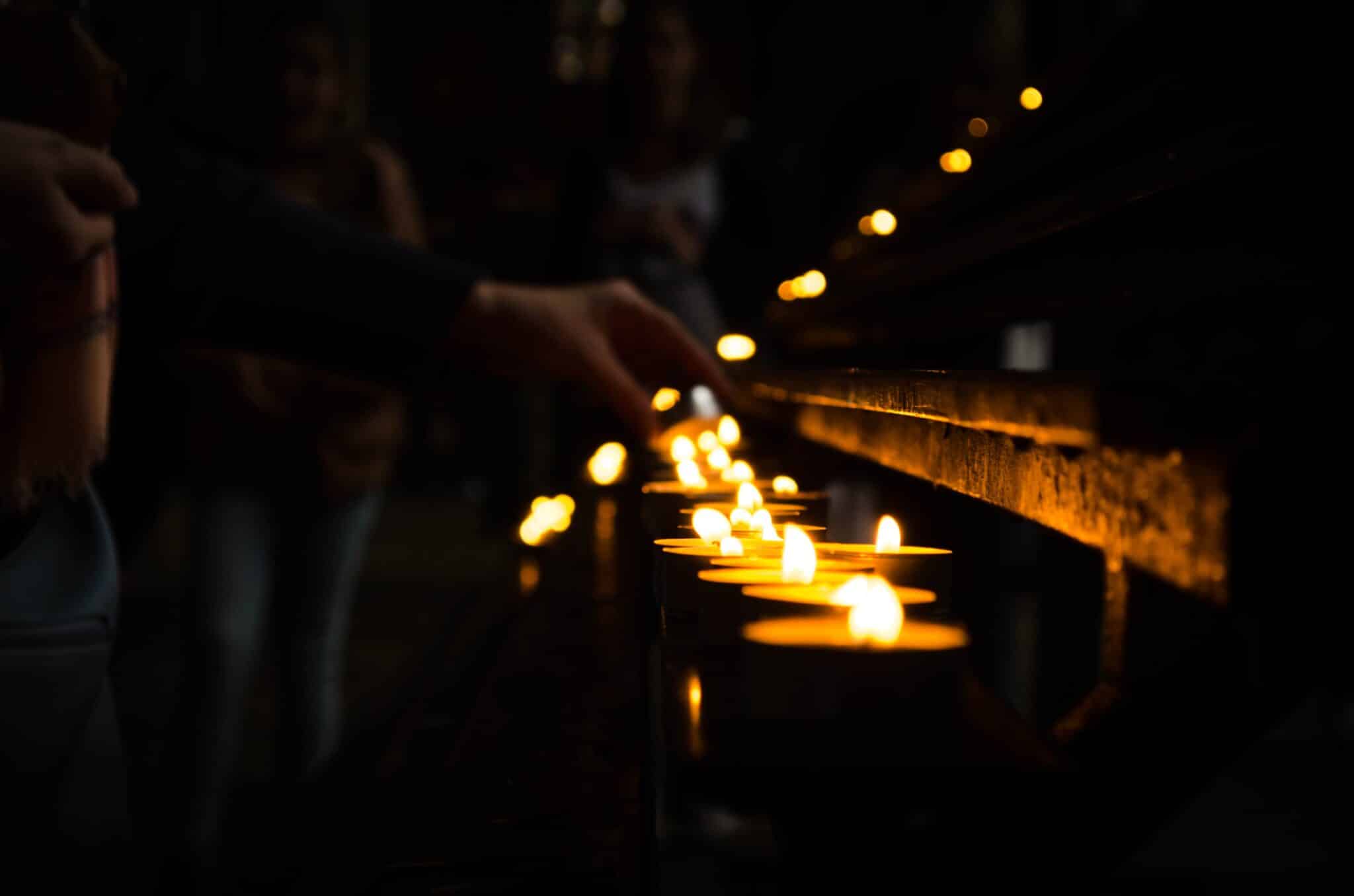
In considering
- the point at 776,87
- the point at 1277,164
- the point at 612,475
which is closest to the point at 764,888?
the point at 1277,164

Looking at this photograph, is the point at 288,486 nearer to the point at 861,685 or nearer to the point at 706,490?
the point at 706,490

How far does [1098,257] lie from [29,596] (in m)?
1.13

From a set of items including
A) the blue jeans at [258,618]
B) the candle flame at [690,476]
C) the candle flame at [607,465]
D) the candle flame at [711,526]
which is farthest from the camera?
the blue jeans at [258,618]

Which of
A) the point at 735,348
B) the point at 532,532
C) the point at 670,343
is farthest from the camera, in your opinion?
the point at 735,348

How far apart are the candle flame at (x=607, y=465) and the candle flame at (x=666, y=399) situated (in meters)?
0.14

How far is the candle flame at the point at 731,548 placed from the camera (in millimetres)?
734

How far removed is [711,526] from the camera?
33.1 inches

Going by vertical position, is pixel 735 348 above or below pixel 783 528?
above

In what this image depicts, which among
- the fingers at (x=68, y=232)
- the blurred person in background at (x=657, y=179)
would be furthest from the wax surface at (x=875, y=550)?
the blurred person in background at (x=657, y=179)

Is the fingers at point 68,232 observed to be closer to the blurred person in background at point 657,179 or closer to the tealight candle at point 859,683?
the tealight candle at point 859,683

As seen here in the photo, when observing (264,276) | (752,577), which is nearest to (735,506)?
(752,577)

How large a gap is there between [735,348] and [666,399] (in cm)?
44

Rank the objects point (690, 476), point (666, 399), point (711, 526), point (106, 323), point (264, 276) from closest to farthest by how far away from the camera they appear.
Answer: point (711, 526) → point (690, 476) → point (106, 323) → point (264, 276) → point (666, 399)

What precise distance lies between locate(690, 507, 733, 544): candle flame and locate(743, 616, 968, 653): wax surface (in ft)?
0.93
